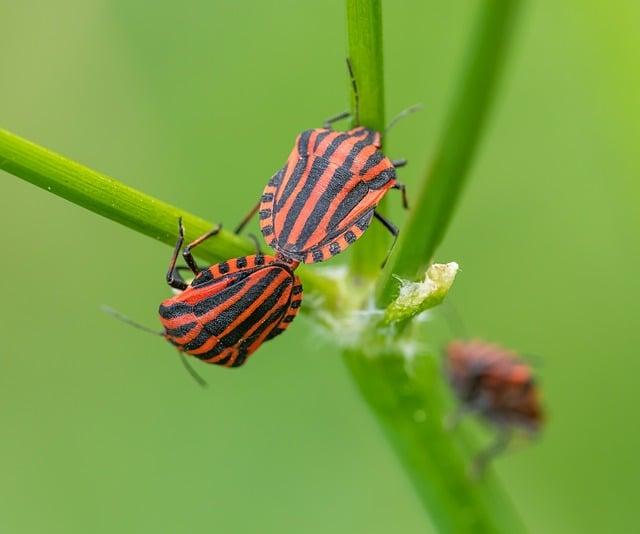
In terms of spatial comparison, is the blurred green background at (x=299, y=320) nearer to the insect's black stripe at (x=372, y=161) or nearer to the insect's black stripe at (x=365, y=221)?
the insect's black stripe at (x=372, y=161)

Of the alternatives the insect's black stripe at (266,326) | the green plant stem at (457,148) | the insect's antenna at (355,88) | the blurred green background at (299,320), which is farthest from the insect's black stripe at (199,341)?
the blurred green background at (299,320)

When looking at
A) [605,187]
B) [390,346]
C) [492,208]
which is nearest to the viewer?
[390,346]

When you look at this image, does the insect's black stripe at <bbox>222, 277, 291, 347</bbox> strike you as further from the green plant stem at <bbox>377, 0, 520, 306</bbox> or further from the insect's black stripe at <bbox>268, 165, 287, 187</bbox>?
the insect's black stripe at <bbox>268, 165, 287, 187</bbox>

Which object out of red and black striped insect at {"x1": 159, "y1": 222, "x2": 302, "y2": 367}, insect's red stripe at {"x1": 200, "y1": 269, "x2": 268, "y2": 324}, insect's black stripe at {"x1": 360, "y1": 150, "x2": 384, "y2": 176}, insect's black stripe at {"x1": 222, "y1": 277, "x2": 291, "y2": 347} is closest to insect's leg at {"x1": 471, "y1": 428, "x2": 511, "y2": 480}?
red and black striped insect at {"x1": 159, "y1": 222, "x2": 302, "y2": 367}

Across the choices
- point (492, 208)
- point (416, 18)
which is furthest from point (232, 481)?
point (416, 18)

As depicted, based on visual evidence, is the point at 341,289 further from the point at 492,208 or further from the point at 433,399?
the point at 492,208

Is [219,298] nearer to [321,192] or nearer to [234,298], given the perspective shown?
[234,298]

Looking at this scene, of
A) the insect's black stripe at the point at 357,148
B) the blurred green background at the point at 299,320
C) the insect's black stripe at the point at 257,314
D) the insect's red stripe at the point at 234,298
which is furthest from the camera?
the blurred green background at the point at 299,320
